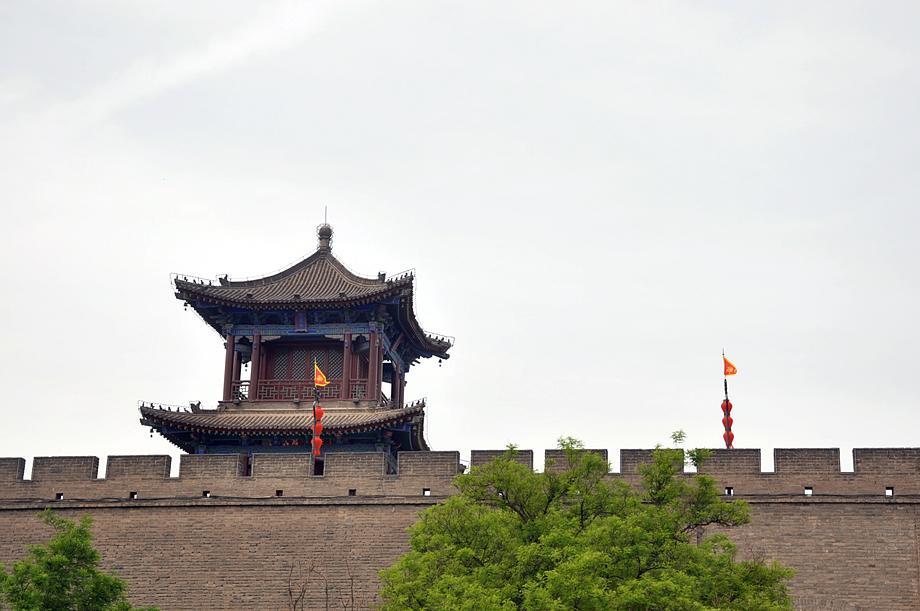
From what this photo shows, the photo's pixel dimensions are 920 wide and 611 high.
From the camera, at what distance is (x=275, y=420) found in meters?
31.0

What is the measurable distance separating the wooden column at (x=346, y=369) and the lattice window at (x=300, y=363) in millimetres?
886

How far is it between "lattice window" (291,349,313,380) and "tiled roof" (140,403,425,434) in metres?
1.44

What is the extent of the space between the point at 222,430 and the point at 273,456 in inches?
112

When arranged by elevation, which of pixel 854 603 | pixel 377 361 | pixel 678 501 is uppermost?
pixel 377 361

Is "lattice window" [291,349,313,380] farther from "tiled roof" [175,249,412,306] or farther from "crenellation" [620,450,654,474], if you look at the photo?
"crenellation" [620,450,654,474]

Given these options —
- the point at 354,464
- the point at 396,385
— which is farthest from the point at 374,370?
the point at 354,464

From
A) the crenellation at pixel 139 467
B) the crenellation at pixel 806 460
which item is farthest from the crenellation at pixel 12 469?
the crenellation at pixel 806 460

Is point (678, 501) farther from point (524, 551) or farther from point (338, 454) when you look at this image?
point (338, 454)

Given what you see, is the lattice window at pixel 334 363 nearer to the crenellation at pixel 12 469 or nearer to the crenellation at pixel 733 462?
the crenellation at pixel 12 469

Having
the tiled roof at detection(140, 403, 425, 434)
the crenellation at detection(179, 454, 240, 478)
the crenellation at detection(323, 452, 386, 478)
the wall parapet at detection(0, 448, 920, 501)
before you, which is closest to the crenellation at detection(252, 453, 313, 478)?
the wall parapet at detection(0, 448, 920, 501)

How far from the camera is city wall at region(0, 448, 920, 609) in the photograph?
84.6 ft

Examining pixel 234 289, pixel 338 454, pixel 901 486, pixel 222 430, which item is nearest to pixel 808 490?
pixel 901 486

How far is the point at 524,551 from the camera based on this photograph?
20953 millimetres

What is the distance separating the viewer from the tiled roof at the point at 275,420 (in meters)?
30.0
